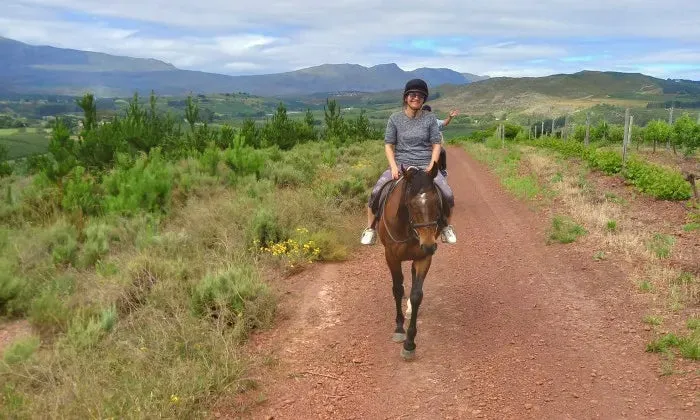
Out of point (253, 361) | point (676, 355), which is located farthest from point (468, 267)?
point (253, 361)

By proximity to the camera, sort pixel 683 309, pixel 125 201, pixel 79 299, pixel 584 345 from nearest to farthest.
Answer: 1. pixel 584 345
2. pixel 683 309
3. pixel 79 299
4. pixel 125 201

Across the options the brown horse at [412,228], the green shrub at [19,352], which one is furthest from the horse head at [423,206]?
the green shrub at [19,352]

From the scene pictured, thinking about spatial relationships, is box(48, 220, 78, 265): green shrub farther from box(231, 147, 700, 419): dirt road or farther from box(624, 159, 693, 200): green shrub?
box(624, 159, 693, 200): green shrub

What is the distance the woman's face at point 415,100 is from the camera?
5.87 m

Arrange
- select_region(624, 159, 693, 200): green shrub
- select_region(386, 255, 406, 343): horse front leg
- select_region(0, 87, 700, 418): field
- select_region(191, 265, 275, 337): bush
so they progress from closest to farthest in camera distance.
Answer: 1. select_region(0, 87, 700, 418): field
2. select_region(386, 255, 406, 343): horse front leg
3. select_region(191, 265, 275, 337): bush
4. select_region(624, 159, 693, 200): green shrub

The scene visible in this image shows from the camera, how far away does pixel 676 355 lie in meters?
5.27

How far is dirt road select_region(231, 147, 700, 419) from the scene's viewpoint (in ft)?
15.2

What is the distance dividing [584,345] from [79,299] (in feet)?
21.3

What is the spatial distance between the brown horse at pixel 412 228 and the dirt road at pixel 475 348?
1.44ft

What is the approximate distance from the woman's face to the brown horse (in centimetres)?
87

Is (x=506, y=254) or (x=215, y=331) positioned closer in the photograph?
(x=215, y=331)

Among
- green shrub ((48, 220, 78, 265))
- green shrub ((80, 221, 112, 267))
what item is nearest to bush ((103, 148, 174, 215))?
green shrub ((48, 220, 78, 265))

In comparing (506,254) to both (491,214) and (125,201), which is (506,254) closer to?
(491,214)

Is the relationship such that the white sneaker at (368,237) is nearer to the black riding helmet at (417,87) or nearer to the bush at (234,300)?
the bush at (234,300)
